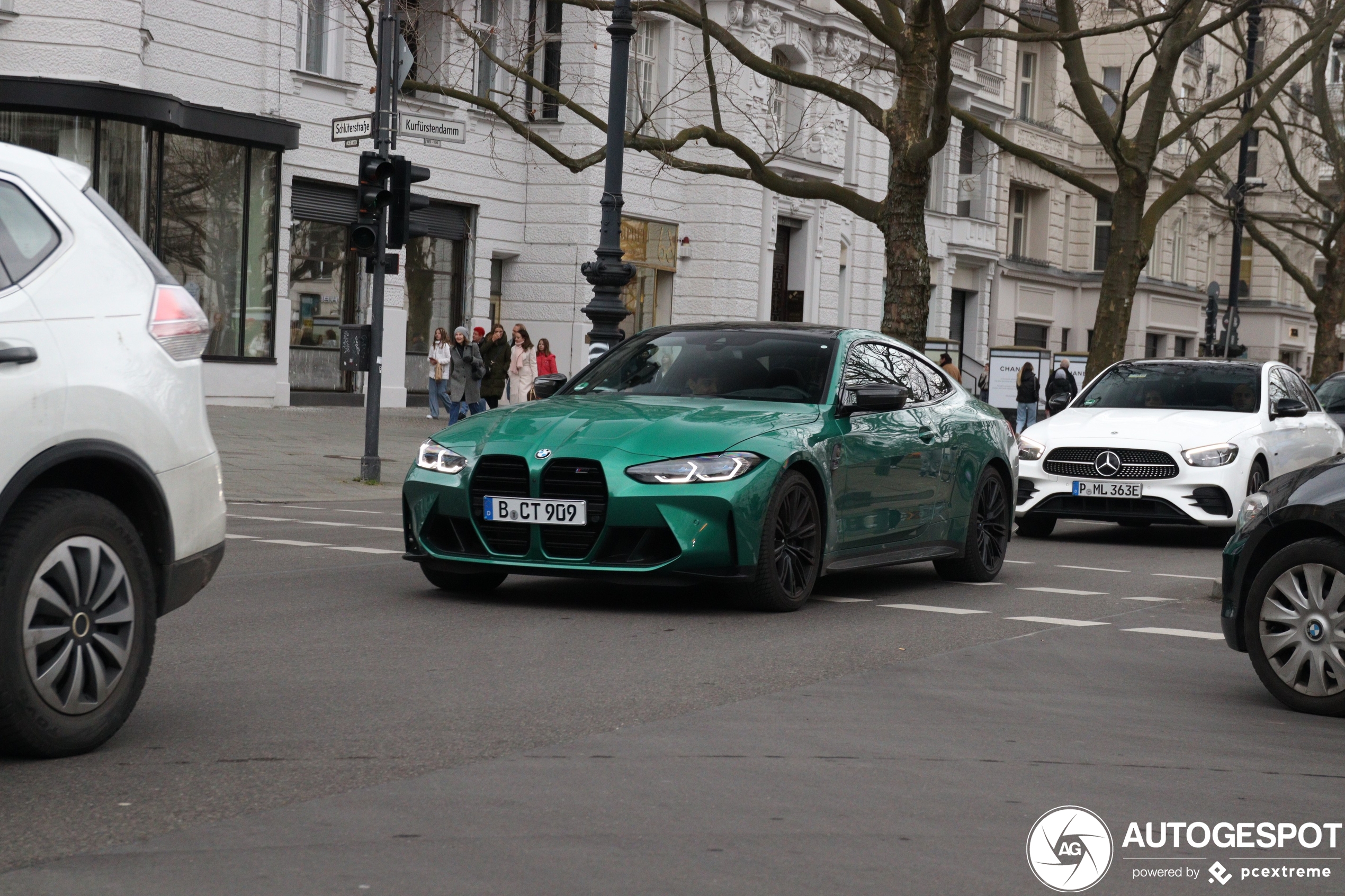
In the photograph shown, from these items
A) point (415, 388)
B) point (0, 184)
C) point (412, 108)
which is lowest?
point (415, 388)

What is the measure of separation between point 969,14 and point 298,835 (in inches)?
816

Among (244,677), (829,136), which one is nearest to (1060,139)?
Result: (829,136)

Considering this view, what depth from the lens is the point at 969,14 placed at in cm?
2377

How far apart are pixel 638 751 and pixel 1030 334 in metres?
53.6

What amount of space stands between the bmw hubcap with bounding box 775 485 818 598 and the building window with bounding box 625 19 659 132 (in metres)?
27.4

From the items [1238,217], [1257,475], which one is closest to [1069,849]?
[1257,475]

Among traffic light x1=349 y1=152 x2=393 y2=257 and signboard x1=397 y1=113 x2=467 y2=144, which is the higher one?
signboard x1=397 y1=113 x2=467 y2=144

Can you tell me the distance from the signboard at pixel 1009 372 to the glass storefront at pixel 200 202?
669 inches

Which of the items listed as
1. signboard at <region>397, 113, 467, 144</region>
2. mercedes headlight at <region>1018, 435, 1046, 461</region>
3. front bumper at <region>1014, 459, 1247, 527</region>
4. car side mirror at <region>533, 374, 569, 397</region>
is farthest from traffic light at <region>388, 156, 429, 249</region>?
car side mirror at <region>533, 374, 569, 397</region>

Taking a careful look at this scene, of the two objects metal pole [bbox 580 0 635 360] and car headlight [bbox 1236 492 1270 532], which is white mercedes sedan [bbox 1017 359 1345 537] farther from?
car headlight [bbox 1236 492 1270 532]

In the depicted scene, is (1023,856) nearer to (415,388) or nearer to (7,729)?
(7,729)

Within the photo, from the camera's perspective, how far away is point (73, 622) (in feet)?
17.7

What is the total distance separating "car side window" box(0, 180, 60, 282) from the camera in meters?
5.41

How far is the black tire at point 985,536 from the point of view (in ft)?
37.9
